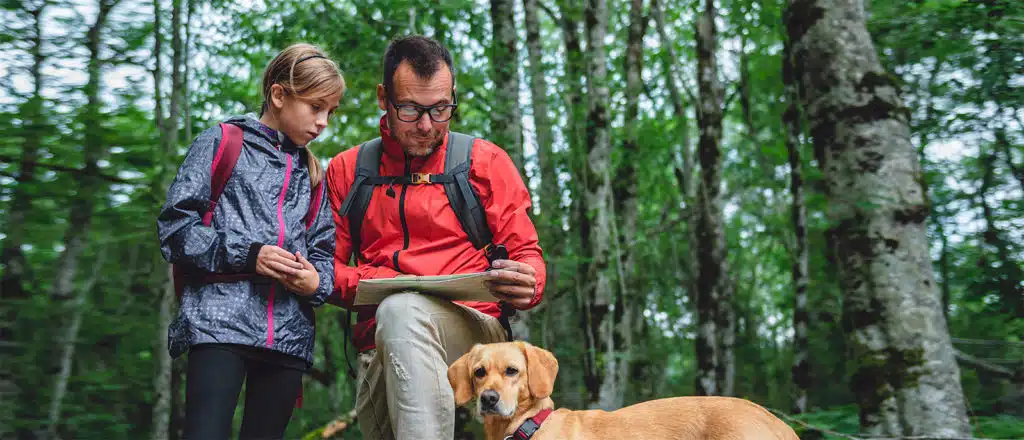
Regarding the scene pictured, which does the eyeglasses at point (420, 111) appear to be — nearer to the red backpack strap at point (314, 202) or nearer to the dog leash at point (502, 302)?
the red backpack strap at point (314, 202)

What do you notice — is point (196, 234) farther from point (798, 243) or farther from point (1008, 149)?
point (798, 243)

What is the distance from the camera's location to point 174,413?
1249 cm

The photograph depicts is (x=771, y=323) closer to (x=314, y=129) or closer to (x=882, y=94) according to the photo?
(x=882, y=94)

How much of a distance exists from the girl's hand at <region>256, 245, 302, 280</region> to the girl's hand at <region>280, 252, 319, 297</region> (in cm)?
3

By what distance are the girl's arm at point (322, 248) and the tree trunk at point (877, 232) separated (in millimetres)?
3801

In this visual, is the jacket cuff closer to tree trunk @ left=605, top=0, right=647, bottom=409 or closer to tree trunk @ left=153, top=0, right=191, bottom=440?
tree trunk @ left=153, top=0, right=191, bottom=440

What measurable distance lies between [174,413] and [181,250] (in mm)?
10789

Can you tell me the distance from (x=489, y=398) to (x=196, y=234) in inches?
62.1

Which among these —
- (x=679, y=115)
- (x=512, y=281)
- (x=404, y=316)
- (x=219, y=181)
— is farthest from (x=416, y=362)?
(x=679, y=115)

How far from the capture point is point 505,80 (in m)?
11.0

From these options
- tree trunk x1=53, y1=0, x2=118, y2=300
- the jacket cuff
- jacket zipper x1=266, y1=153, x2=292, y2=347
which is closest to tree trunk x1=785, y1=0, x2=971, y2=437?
jacket zipper x1=266, y1=153, x2=292, y2=347

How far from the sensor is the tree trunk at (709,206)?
13406 millimetres

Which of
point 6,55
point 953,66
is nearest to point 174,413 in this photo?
point 6,55

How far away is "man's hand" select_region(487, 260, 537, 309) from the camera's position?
3.47m
